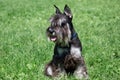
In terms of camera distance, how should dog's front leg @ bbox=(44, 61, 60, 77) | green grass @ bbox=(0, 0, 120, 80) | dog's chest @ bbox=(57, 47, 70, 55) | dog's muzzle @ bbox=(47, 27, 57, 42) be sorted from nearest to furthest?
dog's muzzle @ bbox=(47, 27, 57, 42), dog's chest @ bbox=(57, 47, 70, 55), dog's front leg @ bbox=(44, 61, 60, 77), green grass @ bbox=(0, 0, 120, 80)

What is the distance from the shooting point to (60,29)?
24.7ft

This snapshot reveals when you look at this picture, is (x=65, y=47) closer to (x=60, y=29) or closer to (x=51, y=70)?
(x=60, y=29)

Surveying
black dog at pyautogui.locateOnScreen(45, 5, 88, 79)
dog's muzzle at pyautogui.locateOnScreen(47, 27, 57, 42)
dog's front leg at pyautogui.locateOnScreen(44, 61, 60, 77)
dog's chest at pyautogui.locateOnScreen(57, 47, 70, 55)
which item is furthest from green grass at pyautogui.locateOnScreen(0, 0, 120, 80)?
dog's muzzle at pyautogui.locateOnScreen(47, 27, 57, 42)

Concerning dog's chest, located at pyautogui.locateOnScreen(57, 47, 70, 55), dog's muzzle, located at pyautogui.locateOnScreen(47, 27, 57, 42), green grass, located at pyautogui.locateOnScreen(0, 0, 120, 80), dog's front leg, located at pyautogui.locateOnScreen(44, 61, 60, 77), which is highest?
dog's muzzle, located at pyautogui.locateOnScreen(47, 27, 57, 42)

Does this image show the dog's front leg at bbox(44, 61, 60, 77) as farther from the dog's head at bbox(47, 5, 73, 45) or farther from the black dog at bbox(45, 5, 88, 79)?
the dog's head at bbox(47, 5, 73, 45)

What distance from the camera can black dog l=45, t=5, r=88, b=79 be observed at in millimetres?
7543

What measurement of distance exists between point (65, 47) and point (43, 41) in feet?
13.6

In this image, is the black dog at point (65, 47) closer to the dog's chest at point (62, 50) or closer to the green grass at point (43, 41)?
the dog's chest at point (62, 50)

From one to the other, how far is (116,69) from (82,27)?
5.86 metres

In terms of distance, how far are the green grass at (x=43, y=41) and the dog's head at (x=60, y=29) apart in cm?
101

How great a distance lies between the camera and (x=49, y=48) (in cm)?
1080

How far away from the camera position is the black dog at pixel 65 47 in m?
7.54

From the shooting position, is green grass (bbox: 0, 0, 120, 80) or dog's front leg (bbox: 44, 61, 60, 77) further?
green grass (bbox: 0, 0, 120, 80)

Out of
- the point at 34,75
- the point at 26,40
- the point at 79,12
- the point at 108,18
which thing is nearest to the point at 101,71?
the point at 34,75
